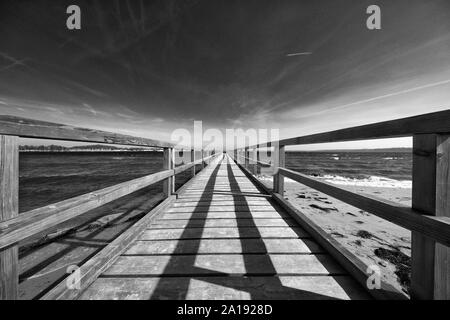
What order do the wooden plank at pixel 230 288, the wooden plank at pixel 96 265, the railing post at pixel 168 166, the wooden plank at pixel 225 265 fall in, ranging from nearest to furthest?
the wooden plank at pixel 96 265, the wooden plank at pixel 230 288, the wooden plank at pixel 225 265, the railing post at pixel 168 166

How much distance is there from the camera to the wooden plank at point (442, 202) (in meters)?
0.95

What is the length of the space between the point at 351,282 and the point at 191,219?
193 cm

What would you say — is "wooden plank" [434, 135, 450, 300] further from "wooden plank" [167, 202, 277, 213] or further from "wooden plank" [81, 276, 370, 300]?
"wooden plank" [167, 202, 277, 213]

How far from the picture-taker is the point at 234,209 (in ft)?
9.89

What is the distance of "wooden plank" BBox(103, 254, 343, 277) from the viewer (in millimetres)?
1489

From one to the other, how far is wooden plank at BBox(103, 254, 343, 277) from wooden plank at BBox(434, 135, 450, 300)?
62cm

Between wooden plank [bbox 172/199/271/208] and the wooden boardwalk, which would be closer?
the wooden boardwalk

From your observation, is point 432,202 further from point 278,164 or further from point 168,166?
point 168,166

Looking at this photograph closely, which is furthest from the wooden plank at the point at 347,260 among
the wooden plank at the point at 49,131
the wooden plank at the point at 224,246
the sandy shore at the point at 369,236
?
the wooden plank at the point at 49,131

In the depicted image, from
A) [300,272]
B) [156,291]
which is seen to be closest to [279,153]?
[300,272]

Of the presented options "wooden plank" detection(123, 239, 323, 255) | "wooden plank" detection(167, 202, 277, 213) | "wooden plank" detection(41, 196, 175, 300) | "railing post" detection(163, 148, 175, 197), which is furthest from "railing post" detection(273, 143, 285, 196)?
"wooden plank" detection(41, 196, 175, 300)

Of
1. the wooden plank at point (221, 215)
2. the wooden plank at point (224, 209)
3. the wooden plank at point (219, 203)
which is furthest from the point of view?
the wooden plank at point (219, 203)

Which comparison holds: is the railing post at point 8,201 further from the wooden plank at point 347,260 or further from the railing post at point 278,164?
the railing post at point 278,164
